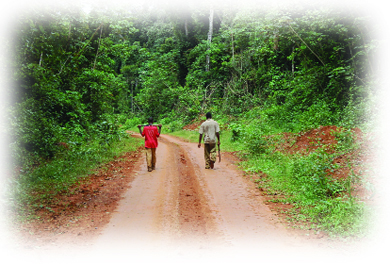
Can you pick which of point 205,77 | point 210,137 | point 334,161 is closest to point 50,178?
point 210,137

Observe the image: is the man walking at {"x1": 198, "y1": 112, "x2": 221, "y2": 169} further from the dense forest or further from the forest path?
the dense forest

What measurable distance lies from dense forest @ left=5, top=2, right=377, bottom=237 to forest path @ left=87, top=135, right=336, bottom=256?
11.7ft

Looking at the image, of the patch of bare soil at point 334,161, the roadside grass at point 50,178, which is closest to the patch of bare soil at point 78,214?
the roadside grass at point 50,178

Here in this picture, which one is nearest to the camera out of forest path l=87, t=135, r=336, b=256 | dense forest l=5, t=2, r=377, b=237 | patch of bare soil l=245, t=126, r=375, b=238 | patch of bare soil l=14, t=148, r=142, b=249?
forest path l=87, t=135, r=336, b=256

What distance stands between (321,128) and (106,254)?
10272mm

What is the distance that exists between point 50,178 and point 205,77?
25.2m

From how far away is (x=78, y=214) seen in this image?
18.5 ft

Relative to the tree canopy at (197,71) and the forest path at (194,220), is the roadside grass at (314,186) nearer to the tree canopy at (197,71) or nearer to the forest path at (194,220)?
the forest path at (194,220)

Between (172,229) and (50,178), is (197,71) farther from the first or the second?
(172,229)

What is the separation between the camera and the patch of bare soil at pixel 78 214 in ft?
14.9

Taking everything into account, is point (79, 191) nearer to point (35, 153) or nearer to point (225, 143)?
point (35, 153)

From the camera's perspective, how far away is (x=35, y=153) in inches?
364

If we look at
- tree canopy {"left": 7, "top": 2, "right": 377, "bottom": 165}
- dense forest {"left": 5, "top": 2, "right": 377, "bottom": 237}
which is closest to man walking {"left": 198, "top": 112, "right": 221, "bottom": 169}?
dense forest {"left": 5, "top": 2, "right": 377, "bottom": 237}

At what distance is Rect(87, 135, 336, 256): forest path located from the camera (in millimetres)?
4203
